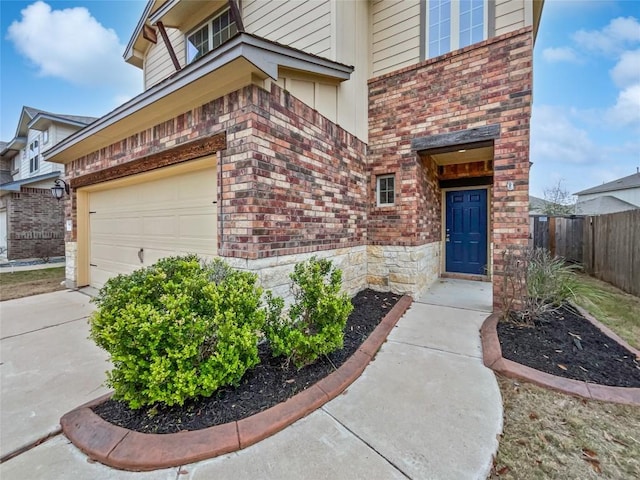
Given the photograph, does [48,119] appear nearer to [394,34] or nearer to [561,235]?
[394,34]

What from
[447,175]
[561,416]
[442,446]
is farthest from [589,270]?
[442,446]

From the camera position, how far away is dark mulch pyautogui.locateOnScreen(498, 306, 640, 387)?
2674 mm

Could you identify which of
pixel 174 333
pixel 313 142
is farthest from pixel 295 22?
pixel 174 333

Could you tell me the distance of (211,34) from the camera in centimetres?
671

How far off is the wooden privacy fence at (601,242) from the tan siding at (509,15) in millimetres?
3729

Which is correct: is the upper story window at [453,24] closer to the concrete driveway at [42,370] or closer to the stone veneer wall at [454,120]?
the stone veneer wall at [454,120]

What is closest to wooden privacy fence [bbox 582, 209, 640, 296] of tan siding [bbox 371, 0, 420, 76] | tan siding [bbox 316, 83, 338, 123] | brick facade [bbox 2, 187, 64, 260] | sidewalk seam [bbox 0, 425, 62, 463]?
tan siding [bbox 371, 0, 420, 76]

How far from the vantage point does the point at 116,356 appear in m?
1.93

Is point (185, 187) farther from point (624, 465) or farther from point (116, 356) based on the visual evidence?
point (624, 465)

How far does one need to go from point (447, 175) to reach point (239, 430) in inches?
288

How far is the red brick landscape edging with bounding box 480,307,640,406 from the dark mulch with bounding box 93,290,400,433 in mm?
1501

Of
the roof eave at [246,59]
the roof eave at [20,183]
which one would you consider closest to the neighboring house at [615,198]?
the roof eave at [246,59]

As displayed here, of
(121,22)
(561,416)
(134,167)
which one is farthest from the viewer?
(121,22)

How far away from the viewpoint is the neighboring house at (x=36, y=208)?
11008mm
